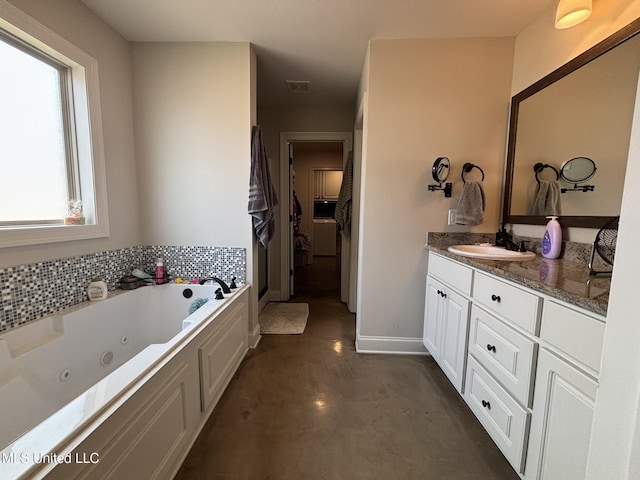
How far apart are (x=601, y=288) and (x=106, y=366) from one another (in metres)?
2.45

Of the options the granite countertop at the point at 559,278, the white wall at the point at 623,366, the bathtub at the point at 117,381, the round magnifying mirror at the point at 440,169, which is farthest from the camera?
the round magnifying mirror at the point at 440,169

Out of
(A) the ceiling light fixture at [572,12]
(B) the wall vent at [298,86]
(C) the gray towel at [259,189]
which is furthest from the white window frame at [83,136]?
(A) the ceiling light fixture at [572,12]

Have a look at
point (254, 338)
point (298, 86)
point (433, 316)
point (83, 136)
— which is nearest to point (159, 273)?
point (254, 338)

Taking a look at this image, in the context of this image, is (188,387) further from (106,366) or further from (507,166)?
(507,166)

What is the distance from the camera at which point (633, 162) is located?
0.50 meters

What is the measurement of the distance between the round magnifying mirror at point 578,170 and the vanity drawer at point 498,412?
3.70 feet

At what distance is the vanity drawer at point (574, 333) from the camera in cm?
76

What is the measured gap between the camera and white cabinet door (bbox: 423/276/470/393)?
149cm

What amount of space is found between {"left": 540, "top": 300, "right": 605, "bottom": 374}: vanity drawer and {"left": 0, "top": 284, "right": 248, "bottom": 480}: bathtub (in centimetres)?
142

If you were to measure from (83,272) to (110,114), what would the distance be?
111cm

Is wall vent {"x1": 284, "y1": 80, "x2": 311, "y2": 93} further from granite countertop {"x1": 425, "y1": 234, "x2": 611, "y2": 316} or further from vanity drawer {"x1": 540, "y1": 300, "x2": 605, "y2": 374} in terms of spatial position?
vanity drawer {"x1": 540, "y1": 300, "x2": 605, "y2": 374}

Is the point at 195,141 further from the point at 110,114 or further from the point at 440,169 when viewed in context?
the point at 440,169

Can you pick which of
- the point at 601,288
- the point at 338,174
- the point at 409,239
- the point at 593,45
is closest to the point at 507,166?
the point at 593,45

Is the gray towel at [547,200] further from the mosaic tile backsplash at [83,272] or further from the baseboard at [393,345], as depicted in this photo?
the mosaic tile backsplash at [83,272]
